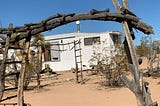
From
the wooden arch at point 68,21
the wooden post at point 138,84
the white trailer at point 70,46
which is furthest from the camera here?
the white trailer at point 70,46

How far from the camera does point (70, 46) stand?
93.0 ft

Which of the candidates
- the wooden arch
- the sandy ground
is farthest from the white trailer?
the wooden arch

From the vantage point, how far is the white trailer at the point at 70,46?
27359 millimetres

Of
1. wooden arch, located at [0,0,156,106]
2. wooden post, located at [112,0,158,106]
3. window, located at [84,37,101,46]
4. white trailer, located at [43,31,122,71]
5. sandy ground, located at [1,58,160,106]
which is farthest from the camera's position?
white trailer, located at [43,31,122,71]

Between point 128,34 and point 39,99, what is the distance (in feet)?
28.1

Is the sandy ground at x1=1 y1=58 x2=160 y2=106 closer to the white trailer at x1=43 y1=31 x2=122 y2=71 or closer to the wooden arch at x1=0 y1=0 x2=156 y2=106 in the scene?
the wooden arch at x1=0 y1=0 x2=156 y2=106

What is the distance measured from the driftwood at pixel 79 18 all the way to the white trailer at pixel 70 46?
65.1 ft

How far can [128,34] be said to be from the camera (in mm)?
5492

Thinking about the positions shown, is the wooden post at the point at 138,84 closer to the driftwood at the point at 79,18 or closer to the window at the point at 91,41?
the driftwood at the point at 79,18

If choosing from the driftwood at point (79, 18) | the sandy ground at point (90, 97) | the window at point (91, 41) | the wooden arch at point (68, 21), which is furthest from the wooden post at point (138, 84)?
the window at point (91, 41)

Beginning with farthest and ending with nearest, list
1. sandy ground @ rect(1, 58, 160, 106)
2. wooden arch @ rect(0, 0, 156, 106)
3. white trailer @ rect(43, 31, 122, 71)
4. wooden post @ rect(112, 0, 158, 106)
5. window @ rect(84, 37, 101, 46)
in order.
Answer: white trailer @ rect(43, 31, 122, 71)
window @ rect(84, 37, 101, 46)
sandy ground @ rect(1, 58, 160, 106)
wooden arch @ rect(0, 0, 156, 106)
wooden post @ rect(112, 0, 158, 106)

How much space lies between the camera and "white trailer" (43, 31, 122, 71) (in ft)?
89.8

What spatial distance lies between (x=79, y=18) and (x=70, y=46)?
22.5 metres

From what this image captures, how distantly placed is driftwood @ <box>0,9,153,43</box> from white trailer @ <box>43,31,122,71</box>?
65.1ft
